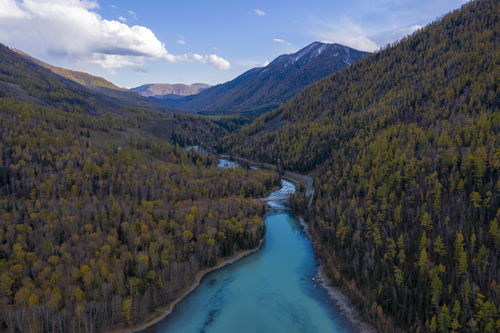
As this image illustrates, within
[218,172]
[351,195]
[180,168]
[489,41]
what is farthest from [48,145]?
[489,41]

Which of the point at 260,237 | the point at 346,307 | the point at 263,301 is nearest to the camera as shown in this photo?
the point at 346,307

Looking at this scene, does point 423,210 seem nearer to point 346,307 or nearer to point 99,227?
point 346,307

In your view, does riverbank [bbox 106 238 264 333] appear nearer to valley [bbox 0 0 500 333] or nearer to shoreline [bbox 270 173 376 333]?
valley [bbox 0 0 500 333]

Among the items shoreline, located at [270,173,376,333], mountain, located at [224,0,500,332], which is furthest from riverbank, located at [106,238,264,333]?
mountain, located at [224,0,500,332]

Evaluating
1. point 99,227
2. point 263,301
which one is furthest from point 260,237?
point 99,227

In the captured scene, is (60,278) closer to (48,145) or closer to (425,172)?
(48,145)

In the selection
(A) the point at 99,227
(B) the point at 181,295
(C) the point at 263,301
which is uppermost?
(A) the point at 99,227
